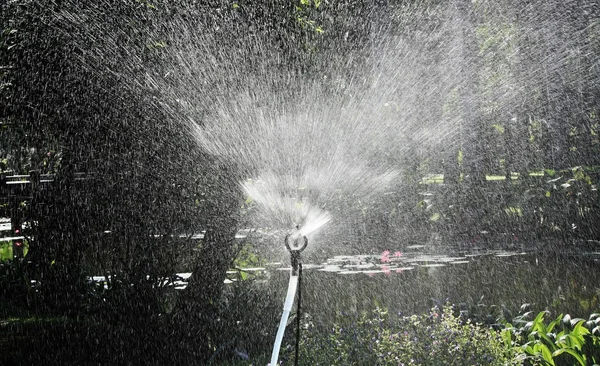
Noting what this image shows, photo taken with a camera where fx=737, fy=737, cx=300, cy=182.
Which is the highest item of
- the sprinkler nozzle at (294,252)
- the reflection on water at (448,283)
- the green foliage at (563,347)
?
the sprinkler nozzle at (294,252)

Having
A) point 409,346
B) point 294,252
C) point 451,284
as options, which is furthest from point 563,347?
point 451,284

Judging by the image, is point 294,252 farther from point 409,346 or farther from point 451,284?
point 451,284

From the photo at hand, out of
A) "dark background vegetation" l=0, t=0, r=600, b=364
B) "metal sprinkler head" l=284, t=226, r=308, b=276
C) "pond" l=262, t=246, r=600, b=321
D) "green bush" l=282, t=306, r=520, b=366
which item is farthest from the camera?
"pond" l=262, t=246, r=600, b=321

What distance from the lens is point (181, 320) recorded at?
16.8 ft

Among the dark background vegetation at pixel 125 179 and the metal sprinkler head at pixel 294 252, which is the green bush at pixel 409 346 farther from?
the metal sprinkler head at pixel 294 252

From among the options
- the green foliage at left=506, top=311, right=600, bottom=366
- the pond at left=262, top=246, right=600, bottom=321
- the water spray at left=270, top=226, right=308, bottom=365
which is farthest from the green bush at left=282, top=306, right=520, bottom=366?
the water spray at left=270, top=226, right=308, bottom=365

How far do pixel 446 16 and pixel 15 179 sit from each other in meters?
5.67

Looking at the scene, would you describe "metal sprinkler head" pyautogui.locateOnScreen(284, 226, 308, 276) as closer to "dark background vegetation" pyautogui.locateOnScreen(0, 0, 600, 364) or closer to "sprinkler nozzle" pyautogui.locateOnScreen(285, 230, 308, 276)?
"sprinkler nozzle" pyautogui.locateOnScreen(285, 230, 308, 276)

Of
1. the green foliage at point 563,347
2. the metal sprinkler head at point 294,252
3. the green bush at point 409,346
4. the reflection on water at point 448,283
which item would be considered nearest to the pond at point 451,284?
the reflection on water at point 448,283

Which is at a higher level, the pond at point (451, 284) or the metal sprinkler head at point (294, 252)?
the metal sprinkler head at point (294, 252)

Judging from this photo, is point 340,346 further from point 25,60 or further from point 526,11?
point 526,11

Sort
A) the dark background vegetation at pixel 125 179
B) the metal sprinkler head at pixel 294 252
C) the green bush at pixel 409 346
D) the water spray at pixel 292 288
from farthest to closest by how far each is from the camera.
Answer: the dark background vegetation at pixel 125 179 → the green bush at pixel 409 346 → the metal sprinkler head at pixel 294 252 → the water spray at pixel 292 288

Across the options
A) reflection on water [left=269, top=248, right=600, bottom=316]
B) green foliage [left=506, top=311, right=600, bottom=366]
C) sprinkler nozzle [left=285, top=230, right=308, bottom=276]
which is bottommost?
green foliage [left=506, top=311, right=600, bottom=366]

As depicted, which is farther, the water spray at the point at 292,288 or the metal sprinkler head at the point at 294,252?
the metal sprinkler head at the point at 294,252
